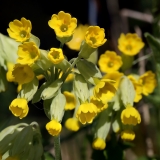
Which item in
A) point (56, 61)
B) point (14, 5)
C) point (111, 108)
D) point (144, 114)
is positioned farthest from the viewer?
point (14, 5)

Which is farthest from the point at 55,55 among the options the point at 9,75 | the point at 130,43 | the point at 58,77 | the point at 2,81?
the point at 130,43

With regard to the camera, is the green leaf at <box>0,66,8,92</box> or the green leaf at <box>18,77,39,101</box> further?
the green leaf at <box>0,66,8,92</box>

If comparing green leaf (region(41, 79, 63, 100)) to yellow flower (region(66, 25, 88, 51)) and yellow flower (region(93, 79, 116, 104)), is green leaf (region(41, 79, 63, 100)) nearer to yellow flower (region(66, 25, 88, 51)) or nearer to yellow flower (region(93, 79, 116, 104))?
yellow flower (region(93, 79, 116, 104))

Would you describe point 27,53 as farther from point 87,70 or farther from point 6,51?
point 6,51

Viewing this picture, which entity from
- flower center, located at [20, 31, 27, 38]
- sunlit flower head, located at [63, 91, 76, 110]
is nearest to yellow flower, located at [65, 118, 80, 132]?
sunlit flower head, located at [63, 91, 76, 110]

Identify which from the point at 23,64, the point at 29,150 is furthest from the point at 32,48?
the point at 29,150

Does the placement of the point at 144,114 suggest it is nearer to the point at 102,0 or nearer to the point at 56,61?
the point at 102,0

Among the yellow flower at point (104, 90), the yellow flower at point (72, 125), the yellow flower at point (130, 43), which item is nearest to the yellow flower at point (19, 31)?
the yellow flower at point (104, 90)
